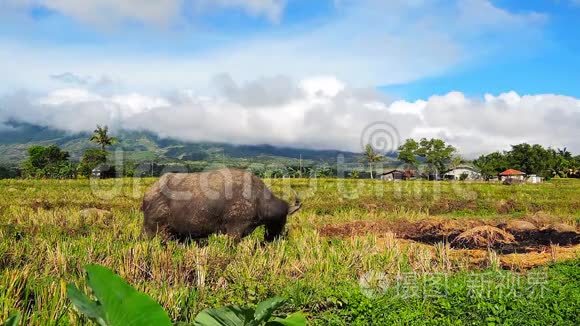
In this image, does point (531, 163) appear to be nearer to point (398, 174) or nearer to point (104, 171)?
point (398, 174)

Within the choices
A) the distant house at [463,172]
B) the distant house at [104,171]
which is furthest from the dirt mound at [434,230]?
the distant house at [463,172]

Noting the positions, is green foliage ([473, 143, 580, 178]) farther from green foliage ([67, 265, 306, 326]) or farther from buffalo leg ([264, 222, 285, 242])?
green foliage ([67, 265, 306, 326])

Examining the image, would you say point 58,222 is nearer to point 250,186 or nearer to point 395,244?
point 250,186

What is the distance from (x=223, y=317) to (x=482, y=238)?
10.1 meters

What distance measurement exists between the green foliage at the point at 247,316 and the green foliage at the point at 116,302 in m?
0.45

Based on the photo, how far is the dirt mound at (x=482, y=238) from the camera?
1096 centimetres

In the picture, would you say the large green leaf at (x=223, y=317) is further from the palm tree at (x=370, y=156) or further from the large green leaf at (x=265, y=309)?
the palm tree at (x=370, y=156)

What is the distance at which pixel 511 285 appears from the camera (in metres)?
5.57

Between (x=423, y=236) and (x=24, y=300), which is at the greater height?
(x=24, y=300)

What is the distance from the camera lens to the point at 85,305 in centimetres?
167

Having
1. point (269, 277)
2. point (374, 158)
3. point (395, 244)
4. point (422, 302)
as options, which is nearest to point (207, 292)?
point (269, 277)

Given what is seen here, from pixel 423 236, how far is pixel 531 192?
20.9 m

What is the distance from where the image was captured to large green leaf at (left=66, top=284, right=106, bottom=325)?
5.37 ft

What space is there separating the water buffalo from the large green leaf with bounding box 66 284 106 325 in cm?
682
